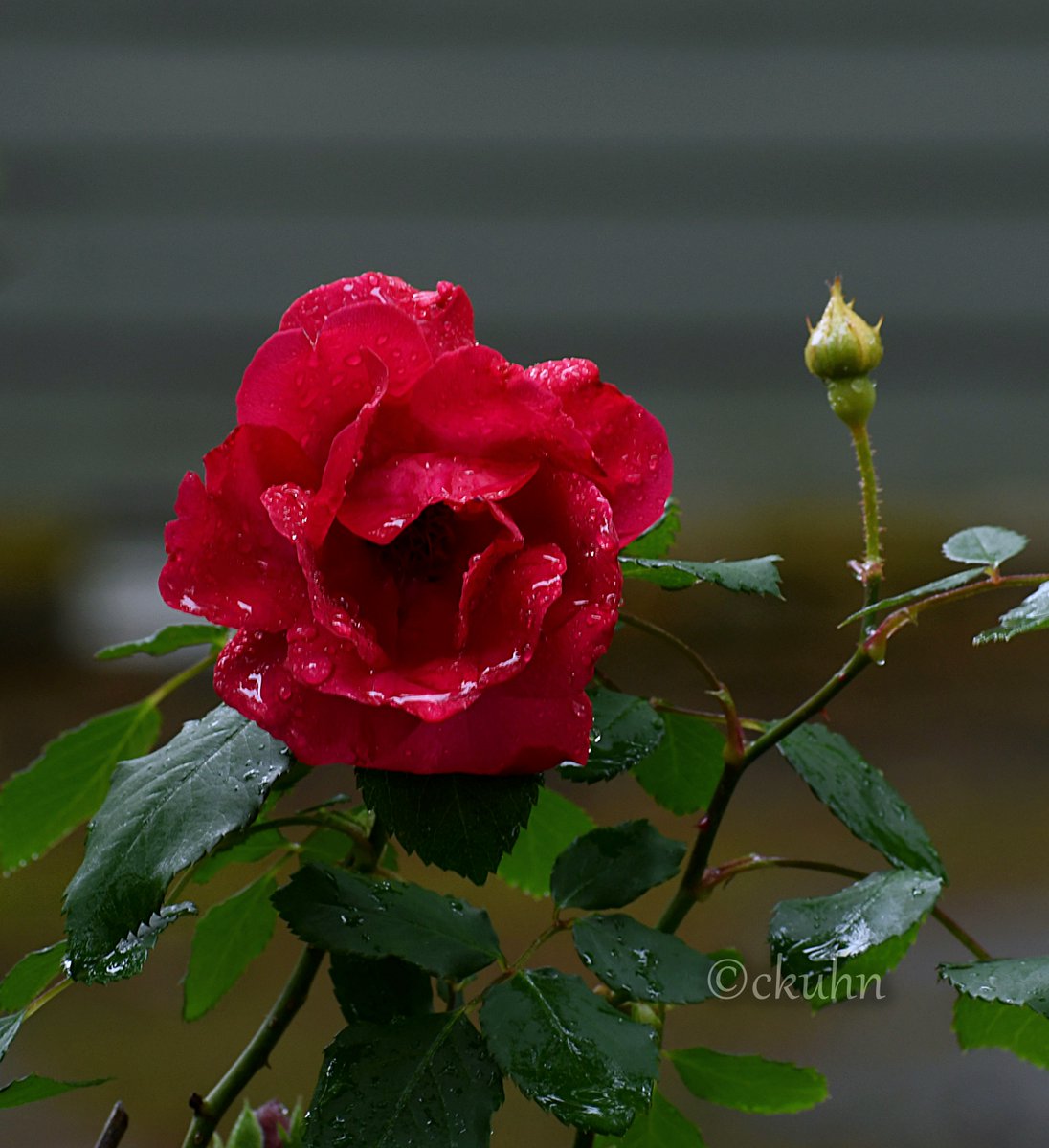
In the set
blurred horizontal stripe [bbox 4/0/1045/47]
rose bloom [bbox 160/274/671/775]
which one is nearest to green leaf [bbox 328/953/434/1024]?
rose bloom [bbox 160/274/671/775]

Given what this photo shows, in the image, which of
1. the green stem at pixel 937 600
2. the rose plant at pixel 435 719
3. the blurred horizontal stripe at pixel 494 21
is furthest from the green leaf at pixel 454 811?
the blurred horizontal stripe at pixel 494 21

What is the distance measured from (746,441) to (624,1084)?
204cm

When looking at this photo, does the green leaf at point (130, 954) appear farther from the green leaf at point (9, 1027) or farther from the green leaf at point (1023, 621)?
the green leaf at point (1023, 621)

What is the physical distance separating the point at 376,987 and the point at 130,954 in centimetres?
7

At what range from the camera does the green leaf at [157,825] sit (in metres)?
0.29

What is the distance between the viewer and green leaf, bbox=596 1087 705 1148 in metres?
0.37

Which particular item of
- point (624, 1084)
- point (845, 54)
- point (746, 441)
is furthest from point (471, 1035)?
point (845, 54)

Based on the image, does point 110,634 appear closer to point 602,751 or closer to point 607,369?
point 607,369

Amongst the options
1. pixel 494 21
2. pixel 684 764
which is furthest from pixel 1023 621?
pixel 494 21

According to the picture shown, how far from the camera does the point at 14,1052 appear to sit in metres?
1.19

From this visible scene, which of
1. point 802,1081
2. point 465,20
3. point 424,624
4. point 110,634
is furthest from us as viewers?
point 465,20

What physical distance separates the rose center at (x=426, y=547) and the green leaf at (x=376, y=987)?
4.5 inches

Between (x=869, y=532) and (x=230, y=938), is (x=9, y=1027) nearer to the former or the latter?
(x=230, y=938)

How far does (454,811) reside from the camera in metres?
0.29
